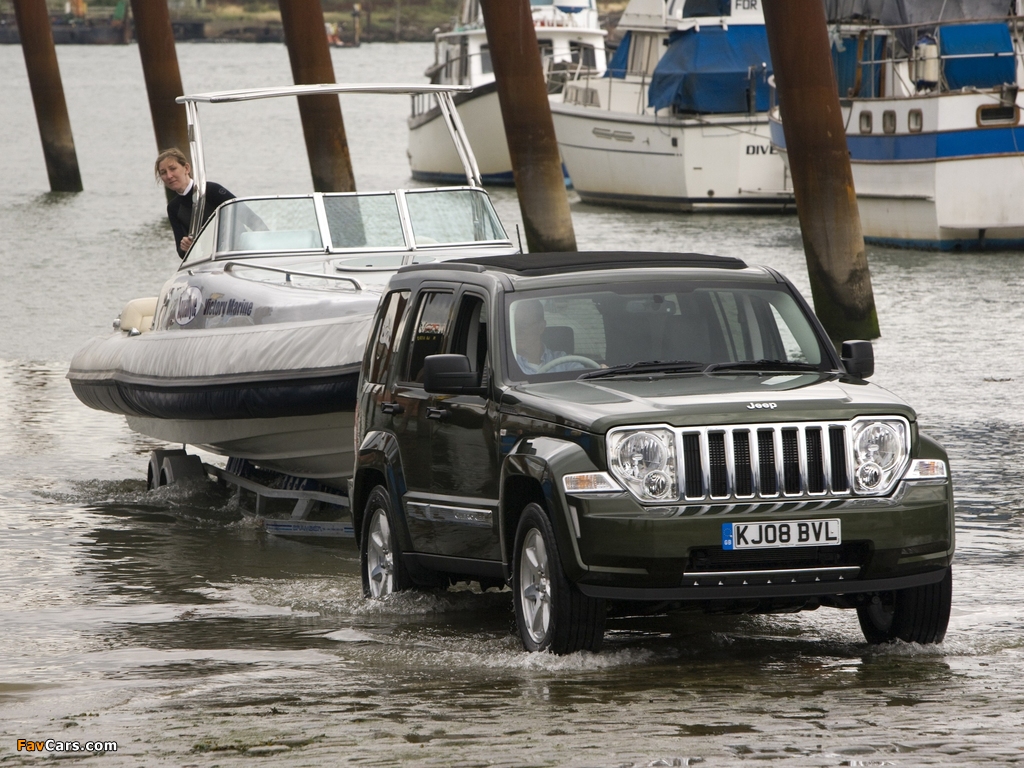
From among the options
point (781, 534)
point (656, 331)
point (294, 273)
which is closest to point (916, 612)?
→ point (781, 534)

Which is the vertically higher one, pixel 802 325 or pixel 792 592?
pixel 802 325

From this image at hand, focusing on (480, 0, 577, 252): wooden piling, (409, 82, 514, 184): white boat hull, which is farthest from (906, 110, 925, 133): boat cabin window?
(409, 82, 514, 184): white boat hull

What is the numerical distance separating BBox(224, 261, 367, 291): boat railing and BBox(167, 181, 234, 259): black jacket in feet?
2.38

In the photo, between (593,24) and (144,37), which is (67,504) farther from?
(593,24)

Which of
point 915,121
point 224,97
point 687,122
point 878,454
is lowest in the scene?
point 687,122

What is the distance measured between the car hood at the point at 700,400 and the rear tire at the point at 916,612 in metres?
0.70

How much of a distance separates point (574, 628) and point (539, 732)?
41.4 inches

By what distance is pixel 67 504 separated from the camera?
1240 centimetres

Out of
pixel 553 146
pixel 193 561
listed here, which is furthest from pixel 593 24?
pixel 193 561

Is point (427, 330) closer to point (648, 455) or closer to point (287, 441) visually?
point (648, 455)

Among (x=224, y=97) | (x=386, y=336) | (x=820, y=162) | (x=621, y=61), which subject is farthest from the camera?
(x=621, y=61)

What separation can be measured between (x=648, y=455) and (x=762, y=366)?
1040 millimetres

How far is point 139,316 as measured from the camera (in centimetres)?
1432

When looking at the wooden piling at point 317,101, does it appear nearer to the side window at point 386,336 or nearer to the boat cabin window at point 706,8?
the boat cabin window at point 706,8
